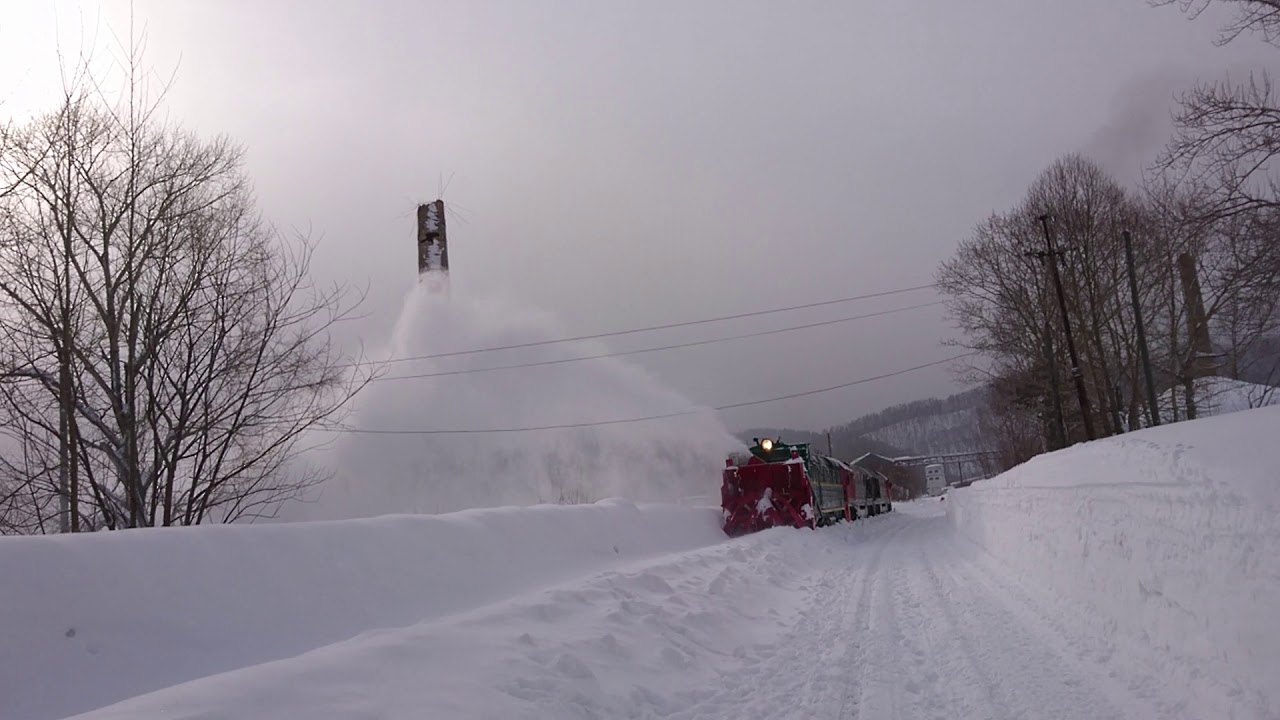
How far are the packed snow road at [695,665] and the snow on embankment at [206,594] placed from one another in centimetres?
105

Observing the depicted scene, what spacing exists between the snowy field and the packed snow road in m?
0.03

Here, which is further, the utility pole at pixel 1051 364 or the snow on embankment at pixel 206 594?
the utility pole at pixel 1051 364

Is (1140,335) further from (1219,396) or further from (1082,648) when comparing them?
(1082,648)

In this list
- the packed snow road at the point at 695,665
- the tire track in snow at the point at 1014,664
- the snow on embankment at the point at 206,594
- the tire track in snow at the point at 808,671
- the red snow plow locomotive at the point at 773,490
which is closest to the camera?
the packed snow road at the point at 695,665

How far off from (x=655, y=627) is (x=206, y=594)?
402 centimetres

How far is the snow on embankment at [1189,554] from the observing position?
4.54 m

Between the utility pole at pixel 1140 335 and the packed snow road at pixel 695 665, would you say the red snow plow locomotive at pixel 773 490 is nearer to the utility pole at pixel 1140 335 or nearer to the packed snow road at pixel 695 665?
the packed snow road at pixel 695 665

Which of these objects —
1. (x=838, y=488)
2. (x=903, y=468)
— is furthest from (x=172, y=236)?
(x=903, y=468)

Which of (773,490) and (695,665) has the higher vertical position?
(773,490)

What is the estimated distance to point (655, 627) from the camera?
7.77 meters

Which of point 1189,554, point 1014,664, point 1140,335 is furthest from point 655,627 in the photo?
point 1140,335

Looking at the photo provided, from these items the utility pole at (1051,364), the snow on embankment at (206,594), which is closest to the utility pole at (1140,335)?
the utility pole at (1051,364)

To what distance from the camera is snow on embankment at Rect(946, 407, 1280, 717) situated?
14.9ft

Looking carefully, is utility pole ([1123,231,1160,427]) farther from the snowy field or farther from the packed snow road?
the packed snow road
